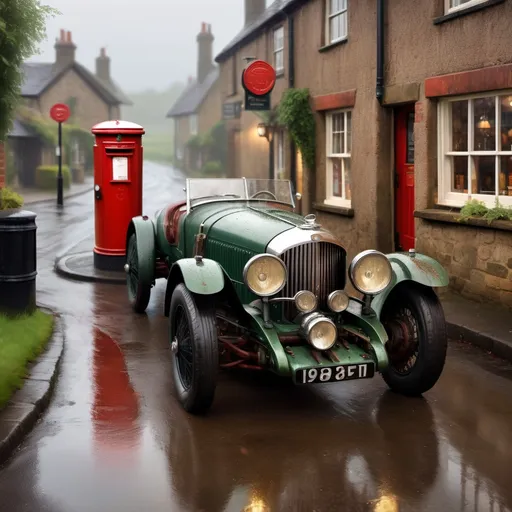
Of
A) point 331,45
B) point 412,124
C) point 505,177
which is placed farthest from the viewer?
point 331,45

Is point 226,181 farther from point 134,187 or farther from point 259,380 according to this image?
point 134,187

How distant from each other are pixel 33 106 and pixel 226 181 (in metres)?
42.4

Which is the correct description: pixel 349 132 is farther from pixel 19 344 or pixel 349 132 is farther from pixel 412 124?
pixel 19 344

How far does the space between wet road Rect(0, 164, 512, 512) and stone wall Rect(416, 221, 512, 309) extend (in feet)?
5.61

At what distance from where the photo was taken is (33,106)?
47.3 metres

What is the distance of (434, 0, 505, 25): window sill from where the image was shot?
8.79 meters

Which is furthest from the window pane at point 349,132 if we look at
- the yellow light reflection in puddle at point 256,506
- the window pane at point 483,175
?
the yellow light reflection in puddle at point 256,506

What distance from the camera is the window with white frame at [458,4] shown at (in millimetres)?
9258

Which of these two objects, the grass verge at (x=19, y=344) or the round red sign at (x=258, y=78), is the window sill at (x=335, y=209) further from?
the grass verge at (x=19, y=344)

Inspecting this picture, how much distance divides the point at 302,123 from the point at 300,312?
8948mm

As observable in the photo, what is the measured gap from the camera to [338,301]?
5.67 meters

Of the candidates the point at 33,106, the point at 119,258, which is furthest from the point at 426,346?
the point at 33,106

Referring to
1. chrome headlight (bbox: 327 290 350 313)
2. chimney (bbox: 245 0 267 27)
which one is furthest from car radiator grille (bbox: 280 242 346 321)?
chimney (bbox: 245 0 267 27)

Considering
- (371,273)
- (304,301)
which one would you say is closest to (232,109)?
(371,273)
